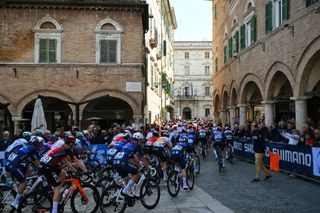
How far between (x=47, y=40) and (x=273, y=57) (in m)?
12.9

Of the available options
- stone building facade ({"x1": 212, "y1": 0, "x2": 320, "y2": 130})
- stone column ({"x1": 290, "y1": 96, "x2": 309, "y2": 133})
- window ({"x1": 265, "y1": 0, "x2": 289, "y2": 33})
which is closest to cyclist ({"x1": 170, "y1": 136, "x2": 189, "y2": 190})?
stone building facade ({"x1": 212, "y1": 0, "x2": 320, "y2": 130})

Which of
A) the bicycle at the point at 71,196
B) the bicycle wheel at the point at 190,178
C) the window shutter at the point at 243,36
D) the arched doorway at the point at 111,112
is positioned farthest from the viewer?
the window shutter at the point at 243,36

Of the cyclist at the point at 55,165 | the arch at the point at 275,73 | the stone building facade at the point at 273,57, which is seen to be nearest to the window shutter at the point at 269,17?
the stone building facade at the point at 273,57

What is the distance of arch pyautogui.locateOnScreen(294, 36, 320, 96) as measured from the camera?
47.8 feet

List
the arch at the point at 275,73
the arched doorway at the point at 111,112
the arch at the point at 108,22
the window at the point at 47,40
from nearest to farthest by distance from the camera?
the arch at the point at 275,73 < the window at the point at 47,40 < the arch at the point at 108,22 < the arched doorway at the point at 111,112

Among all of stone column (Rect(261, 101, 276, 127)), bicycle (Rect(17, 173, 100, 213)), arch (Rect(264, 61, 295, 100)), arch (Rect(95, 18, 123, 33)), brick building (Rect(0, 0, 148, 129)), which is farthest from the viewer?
arch (Rect(95, 18, 123, 33))

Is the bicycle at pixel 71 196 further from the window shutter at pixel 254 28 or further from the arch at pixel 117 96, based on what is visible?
the window shutter at pixel 254 28

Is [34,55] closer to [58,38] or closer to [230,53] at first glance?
[58,38]

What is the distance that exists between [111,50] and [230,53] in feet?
34.6

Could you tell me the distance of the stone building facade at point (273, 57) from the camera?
15.5m

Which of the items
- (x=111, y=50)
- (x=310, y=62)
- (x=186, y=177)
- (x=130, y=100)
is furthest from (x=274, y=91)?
(x=186, y=177)

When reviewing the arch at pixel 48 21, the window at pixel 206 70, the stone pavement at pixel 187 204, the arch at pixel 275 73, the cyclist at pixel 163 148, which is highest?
the window at pixel 206 70

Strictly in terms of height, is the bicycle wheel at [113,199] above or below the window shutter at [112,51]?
below

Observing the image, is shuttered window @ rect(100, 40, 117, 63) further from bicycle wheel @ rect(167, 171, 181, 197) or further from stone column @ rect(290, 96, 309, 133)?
bicycle wheel @ rect(167, 171, 181, 197)
